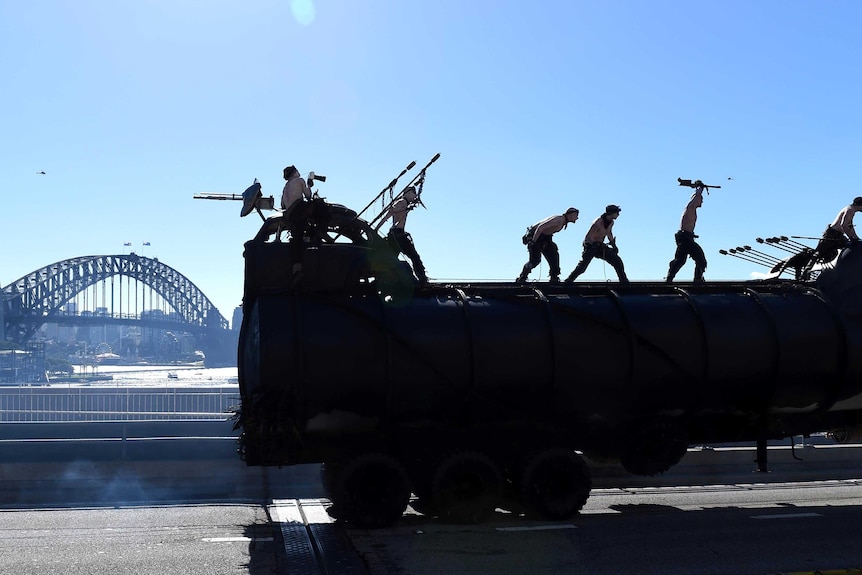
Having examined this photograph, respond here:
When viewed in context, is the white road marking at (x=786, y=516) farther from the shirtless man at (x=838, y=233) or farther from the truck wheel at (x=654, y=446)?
the shirtless man at (x=838, y=233)

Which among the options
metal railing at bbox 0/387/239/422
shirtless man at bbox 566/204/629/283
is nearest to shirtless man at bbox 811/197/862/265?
shirtless man at bbox 566/204/629/283

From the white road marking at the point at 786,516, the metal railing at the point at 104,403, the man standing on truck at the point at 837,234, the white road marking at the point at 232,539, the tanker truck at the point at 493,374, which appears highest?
the man standing on truck at the point at 837,234

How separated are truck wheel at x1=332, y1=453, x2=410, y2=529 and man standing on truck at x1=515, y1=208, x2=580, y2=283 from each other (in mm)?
5078

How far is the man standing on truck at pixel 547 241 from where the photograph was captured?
1588 cm

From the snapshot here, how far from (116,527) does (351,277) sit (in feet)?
15.2

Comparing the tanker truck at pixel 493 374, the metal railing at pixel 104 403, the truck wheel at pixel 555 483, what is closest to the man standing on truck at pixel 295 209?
the tanker truck at pixel 493 374

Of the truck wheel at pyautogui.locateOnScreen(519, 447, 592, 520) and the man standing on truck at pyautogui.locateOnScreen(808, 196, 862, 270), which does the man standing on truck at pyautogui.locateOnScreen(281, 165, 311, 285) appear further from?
the man standing on truck at pyautogui.locateOnScreen(808, 196, 862, 270)

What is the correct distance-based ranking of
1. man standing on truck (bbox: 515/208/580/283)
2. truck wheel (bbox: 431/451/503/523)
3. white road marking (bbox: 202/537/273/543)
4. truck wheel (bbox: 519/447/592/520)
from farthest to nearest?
man standing on truck (bbox: 515/208/580/283), truck wheel (bbox: 519/447/592/520), truck wheel (bbox: 431/451/503/523), white road marking (bbox: 202/537/273/543)

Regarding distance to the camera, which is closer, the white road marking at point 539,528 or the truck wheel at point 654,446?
the white road marking at point 539,528

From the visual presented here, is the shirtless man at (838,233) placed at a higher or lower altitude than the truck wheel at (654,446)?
higher

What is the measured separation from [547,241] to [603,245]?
104 cm

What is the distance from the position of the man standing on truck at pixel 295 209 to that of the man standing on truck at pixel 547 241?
176 inches

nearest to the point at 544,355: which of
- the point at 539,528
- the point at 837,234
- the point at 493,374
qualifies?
the point at 493,374

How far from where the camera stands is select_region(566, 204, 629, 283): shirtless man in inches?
627
